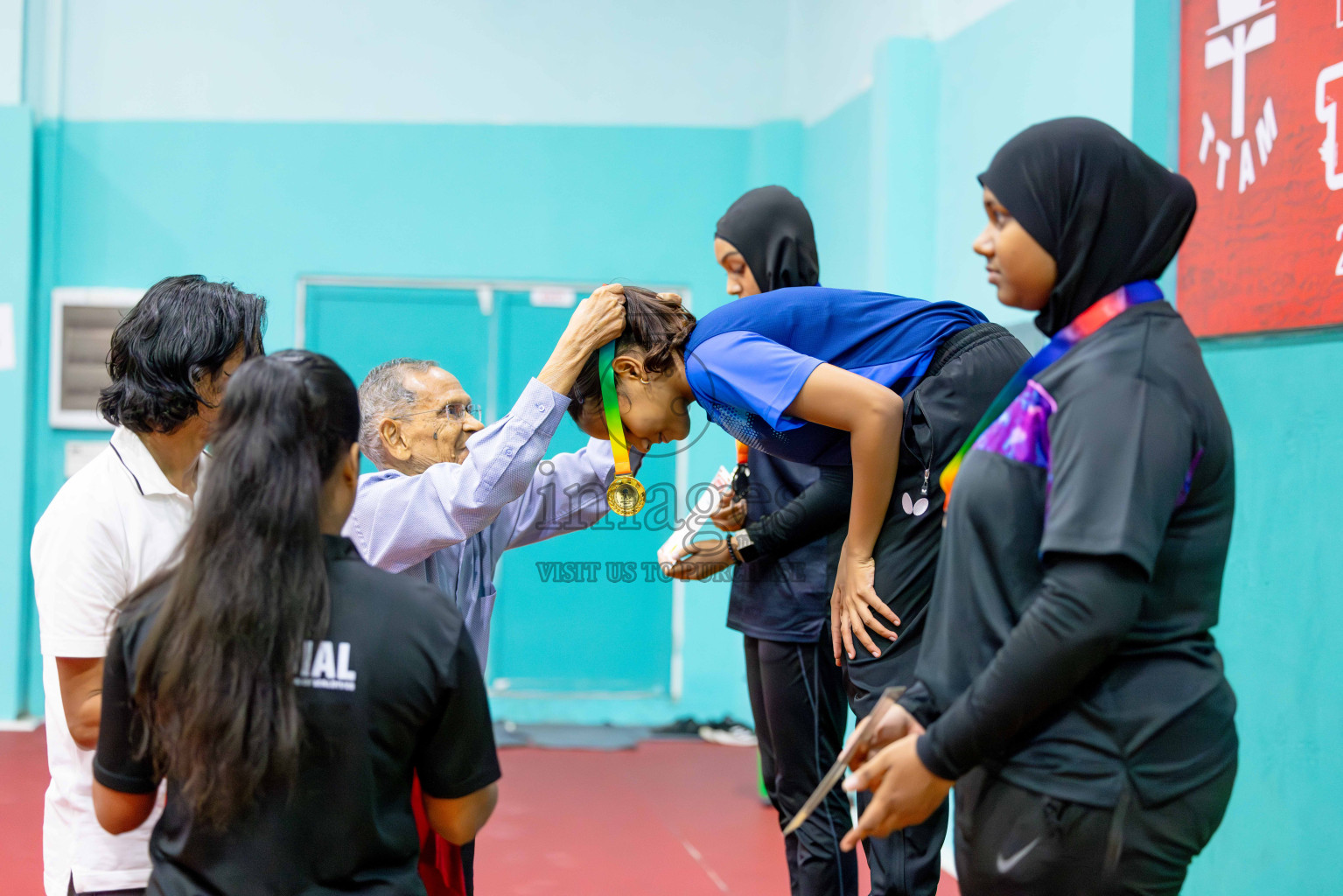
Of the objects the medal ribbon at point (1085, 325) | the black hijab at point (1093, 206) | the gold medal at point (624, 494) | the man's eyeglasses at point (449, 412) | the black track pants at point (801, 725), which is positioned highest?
the black hijab at point (1093, 206)

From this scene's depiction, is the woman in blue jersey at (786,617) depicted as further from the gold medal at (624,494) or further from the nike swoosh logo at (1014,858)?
the nike swoosh logo at (1014,858)

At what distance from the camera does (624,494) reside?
2057 mm

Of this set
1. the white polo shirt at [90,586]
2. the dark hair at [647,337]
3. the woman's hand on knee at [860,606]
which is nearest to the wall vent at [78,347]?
the dark hair at [647,337]

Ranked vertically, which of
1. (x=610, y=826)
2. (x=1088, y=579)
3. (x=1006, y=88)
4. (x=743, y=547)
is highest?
(x=1006, y=88)

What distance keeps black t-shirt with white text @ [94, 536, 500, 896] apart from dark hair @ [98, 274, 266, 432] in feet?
1.36

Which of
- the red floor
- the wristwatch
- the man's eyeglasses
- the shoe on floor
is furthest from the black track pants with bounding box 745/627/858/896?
the shoe on floor

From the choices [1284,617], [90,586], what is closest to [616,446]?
[90,586]

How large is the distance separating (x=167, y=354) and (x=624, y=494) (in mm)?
866

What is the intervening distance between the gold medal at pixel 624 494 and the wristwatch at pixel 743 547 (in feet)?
1.69

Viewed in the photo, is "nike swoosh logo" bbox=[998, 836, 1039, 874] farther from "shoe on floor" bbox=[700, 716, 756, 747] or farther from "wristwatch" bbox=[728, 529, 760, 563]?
"shoe on floor" bbox=[700, 716, 756, 747]

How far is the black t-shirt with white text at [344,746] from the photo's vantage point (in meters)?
1.13

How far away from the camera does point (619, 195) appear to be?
17.7 feet

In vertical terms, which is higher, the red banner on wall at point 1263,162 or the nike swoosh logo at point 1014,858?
the red banner on wall at point 1263,162

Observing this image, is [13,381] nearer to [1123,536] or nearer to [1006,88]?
[1006,88]
